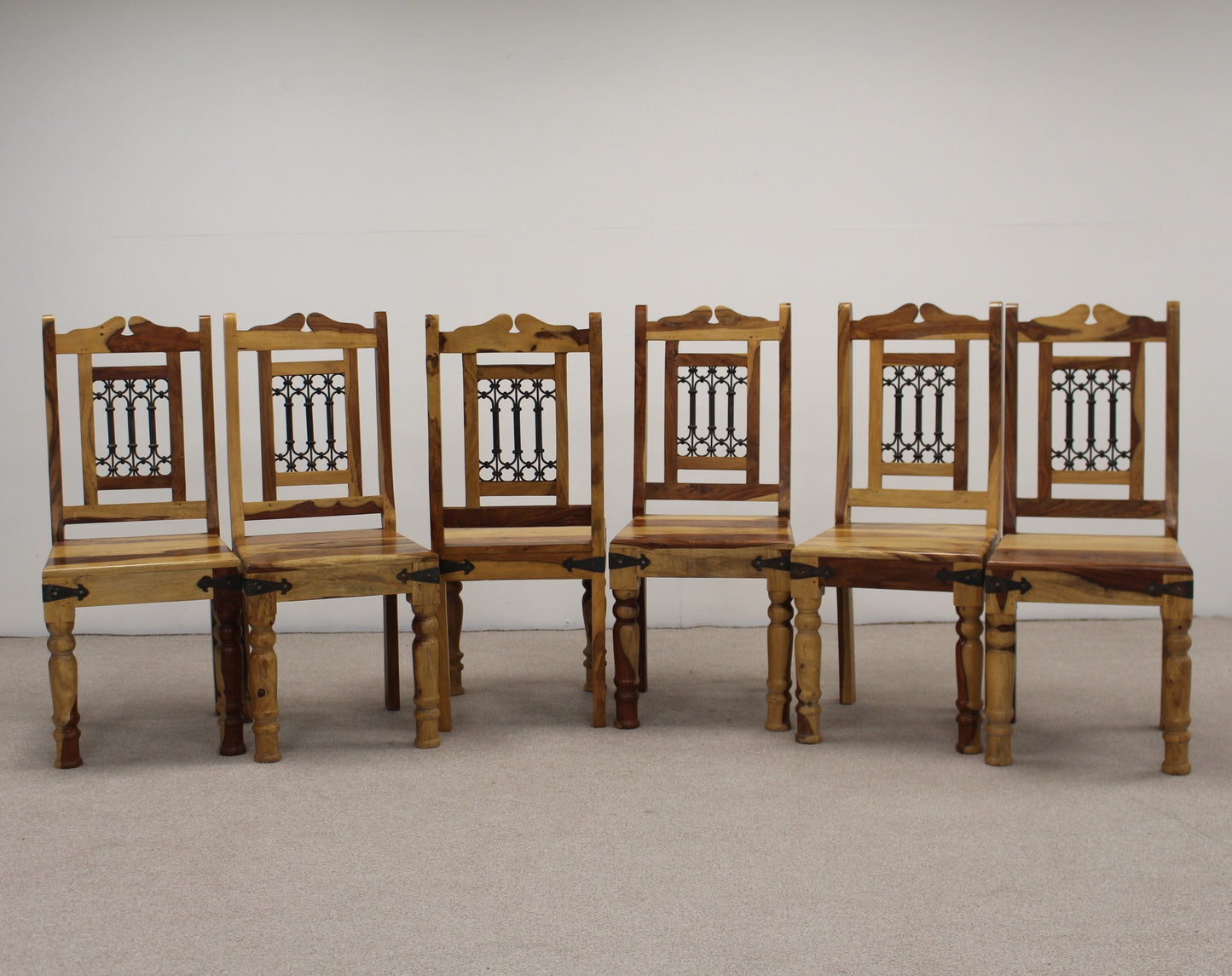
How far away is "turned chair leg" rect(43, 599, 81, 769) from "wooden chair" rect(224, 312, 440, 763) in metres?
0.40

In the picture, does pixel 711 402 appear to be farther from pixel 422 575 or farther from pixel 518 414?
pixel 422 575

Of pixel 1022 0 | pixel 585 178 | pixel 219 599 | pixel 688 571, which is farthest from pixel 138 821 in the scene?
pixel 1022 0

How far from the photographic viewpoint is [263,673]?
2834 millimetres

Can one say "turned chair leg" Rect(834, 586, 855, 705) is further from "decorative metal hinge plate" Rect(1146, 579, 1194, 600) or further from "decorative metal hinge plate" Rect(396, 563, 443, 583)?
"decorative metal hinge plate" Rect(396, 563, 443, 583)

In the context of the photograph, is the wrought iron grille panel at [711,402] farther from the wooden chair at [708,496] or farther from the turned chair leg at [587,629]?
the turned chair leg at [587,629]

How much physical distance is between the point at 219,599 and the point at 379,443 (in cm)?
59

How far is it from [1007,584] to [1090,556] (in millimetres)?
218

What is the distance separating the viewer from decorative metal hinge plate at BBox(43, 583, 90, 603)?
9.01 ft

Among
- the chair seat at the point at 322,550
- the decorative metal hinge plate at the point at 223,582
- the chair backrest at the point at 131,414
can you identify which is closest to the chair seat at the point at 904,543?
the chair seat at the point at 322,550

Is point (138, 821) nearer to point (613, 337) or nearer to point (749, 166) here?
point (613, 337)

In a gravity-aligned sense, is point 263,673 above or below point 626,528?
below

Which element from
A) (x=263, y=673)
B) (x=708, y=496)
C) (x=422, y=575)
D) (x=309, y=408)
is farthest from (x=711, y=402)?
(x=263, y=673)

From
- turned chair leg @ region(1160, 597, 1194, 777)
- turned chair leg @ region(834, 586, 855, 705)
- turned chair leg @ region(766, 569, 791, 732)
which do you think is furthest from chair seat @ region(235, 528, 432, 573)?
turned chair leg @ region(1160, 597, 1194, 777)

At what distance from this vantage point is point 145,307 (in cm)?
424
